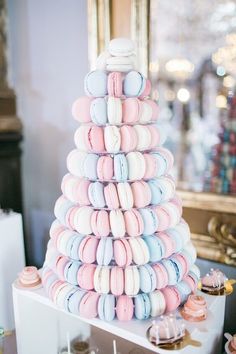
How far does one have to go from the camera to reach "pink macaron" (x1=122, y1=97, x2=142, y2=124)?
3.44ft

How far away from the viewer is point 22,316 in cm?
132

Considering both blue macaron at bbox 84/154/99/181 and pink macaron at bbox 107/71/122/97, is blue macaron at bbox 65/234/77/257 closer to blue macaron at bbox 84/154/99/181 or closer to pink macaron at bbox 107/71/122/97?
blue macaron at bbox 84/154/99/181

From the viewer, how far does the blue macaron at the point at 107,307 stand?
3.51 ft

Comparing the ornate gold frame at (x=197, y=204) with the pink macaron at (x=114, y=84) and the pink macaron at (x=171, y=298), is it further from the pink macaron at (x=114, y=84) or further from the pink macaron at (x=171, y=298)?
the pink macaron at (x=114, y=84)

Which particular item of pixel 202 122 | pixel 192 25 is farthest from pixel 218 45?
pixel 202 122

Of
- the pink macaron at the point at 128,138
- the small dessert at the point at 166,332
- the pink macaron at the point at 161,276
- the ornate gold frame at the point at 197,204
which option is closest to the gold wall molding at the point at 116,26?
the ornate gold frame at the point at 197,204

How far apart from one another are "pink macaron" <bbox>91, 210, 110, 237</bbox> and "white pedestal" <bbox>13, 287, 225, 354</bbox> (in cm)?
27

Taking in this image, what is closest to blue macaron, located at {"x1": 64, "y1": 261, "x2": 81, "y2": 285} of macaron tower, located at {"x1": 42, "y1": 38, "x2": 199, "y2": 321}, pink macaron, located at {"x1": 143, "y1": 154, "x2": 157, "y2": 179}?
macaron tower, located at {"x1": 42, "y1": 38, "x2": 199, "y2": 321}

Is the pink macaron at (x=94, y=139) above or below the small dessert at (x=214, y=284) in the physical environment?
above

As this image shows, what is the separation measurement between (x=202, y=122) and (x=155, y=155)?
3038 mm

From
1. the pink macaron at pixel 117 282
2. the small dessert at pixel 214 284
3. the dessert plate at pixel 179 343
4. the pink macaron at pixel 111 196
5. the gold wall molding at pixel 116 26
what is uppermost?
the gold wall molding at pixel 116 26

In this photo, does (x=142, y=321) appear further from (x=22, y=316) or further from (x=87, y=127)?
(x=87, y=127)

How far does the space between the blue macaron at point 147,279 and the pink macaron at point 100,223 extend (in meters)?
0.15

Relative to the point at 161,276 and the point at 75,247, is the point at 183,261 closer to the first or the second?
the point at 161,276
